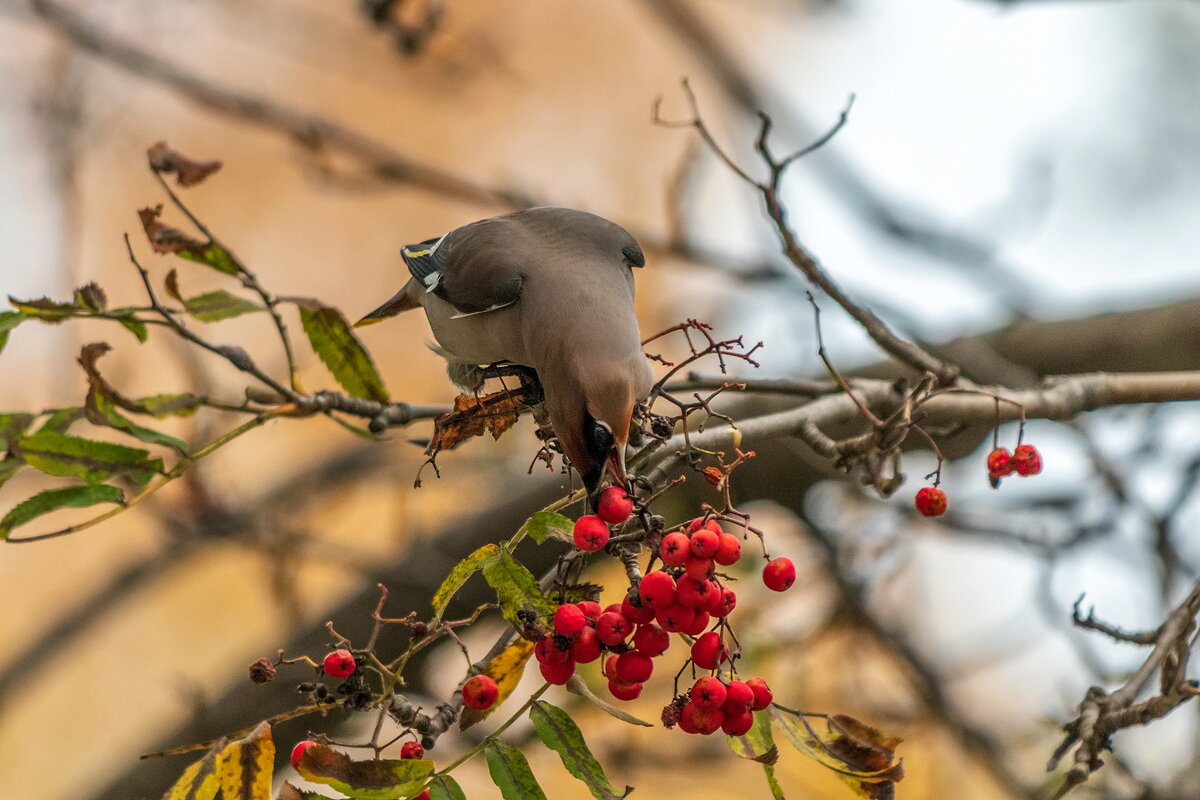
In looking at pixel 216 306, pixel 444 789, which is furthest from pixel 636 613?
pixel 216 306

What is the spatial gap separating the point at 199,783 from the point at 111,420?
0.89 metres

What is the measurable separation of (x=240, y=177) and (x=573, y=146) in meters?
3.07

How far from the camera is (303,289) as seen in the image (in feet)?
33.2

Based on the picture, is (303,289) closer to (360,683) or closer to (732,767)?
(732,767)

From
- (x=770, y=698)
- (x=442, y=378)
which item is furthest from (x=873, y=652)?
(x=442, y=378)

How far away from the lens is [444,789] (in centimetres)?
187

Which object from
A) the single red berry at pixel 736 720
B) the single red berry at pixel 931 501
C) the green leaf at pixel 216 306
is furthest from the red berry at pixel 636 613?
the green leaf at pixel 216 306

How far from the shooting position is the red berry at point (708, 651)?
6.90 feet

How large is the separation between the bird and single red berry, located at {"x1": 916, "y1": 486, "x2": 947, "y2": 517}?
2.13 feet

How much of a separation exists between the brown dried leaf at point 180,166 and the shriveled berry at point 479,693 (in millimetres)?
1293

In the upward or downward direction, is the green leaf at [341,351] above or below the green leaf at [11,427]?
above

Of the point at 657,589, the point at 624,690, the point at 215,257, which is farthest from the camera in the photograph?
the point at 215,257

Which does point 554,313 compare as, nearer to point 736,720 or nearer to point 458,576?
point 458,576

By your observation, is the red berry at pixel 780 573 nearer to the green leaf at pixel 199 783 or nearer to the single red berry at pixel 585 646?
the single red berry at pixel 585 646
